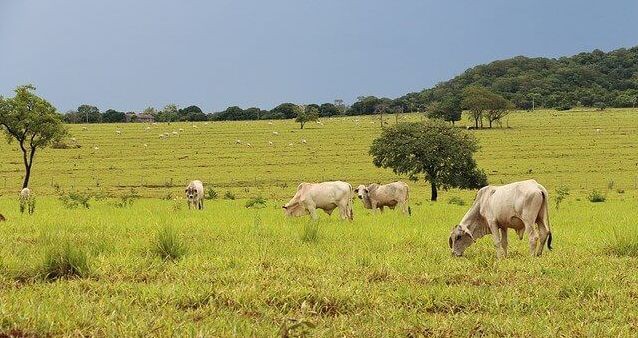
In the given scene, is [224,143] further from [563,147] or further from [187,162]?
[563,147]

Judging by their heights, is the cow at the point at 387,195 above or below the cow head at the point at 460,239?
below

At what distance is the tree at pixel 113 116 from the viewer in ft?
471

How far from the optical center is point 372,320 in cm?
609

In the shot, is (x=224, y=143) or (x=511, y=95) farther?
(x=511, y=95)

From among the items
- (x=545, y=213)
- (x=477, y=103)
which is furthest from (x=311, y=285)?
(x=477, y=103)

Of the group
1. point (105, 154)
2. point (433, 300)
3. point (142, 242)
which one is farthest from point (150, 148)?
point (433, 300)

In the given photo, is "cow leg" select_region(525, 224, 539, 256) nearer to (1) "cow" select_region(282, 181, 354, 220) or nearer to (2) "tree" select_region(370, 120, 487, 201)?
(1) "cow" select_region(282, 181, 354, 220)

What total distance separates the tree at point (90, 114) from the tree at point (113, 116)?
1.34m

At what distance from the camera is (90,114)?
144 meters

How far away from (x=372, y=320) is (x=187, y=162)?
6563cm

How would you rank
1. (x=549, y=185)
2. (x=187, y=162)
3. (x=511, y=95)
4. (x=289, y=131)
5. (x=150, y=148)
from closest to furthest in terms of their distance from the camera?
(x=549, y=185)
(x=187, y=162)
(x=150, y=148)
(x=289, y=131)
(x=511, y=95)

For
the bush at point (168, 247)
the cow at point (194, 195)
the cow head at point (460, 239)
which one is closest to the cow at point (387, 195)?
the cow at point (194, 195)

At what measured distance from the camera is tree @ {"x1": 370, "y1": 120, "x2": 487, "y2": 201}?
45.1 m

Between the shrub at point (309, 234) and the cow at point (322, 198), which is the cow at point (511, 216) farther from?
the cow at point (322, 198)
